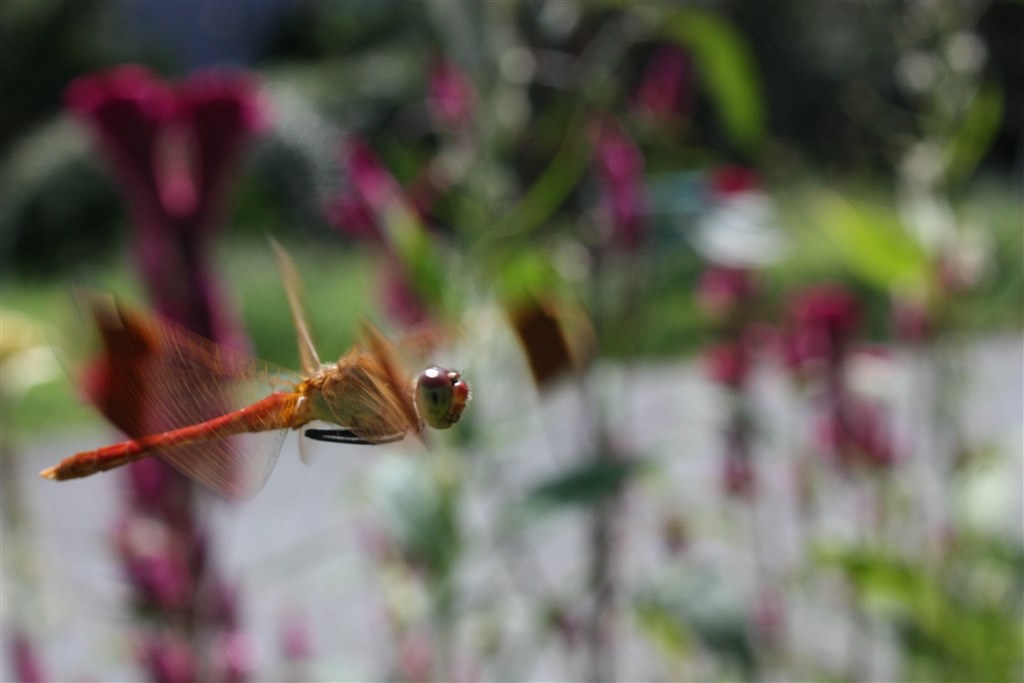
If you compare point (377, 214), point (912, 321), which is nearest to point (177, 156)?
point (377, 214)

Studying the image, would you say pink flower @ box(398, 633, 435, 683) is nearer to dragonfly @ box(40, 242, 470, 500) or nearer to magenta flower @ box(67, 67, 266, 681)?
magenta flower @ box(67, 67, 266, 681)

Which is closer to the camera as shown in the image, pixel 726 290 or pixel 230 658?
pixel 230 658

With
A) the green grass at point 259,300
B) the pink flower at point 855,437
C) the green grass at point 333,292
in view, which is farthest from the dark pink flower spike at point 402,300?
the green grass at point 259,300

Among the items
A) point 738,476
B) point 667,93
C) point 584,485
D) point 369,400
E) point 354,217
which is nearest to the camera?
point 369,400

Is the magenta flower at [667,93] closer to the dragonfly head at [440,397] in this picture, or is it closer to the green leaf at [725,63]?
the green leaf at [725,63]

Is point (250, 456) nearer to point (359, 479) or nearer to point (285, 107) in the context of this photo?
point (359, 479)

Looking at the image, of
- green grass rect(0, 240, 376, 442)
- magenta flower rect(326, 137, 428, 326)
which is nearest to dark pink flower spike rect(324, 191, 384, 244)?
magenta flower rect(326, 137, 428, 326)

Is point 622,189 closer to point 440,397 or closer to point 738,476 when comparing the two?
point 738,476
